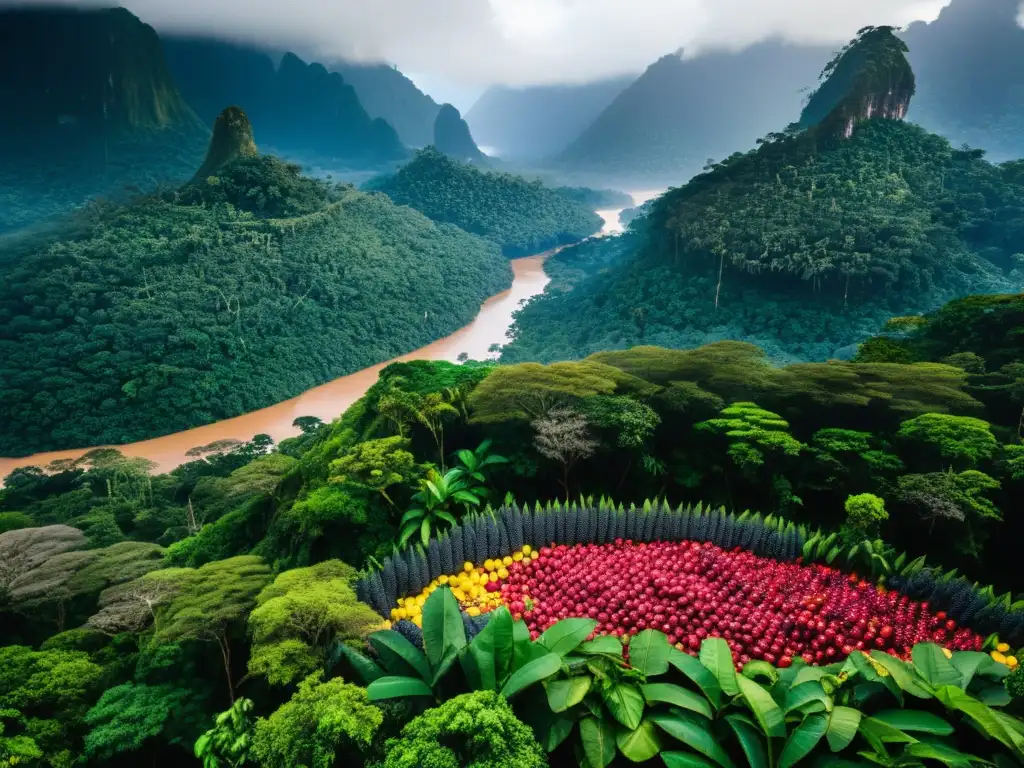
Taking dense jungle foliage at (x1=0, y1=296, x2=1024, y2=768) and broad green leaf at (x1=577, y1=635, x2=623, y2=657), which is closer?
dense jungle foliage at (x1=0, y1=296, x2=1024, y2=768)

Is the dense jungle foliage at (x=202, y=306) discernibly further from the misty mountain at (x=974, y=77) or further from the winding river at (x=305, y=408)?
the misty mountain at (x=974, y=77)

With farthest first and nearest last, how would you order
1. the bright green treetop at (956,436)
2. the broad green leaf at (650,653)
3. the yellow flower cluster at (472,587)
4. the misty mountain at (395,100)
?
the misty mountain at (395,100), the bright green treetop at (956,436), the yellow flower cluster at (472,587), the broad green leaf at (650,653)

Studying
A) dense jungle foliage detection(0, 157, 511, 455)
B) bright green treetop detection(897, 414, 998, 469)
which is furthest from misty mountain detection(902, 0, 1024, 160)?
bright green treetop detection(897, 414, 998, 469)

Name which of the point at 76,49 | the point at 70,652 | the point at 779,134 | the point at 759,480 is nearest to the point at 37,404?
the point at 70,652

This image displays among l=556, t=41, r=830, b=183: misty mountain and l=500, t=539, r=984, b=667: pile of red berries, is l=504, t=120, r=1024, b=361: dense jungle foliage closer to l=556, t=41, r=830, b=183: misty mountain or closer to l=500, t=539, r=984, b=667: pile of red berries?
l=500, t=539, r=984, b=667: pile of red berries

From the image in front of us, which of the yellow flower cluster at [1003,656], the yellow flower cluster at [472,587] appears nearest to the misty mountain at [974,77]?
the yellow flower cluster at [1003,656]

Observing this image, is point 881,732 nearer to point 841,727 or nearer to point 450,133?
point 841,727
